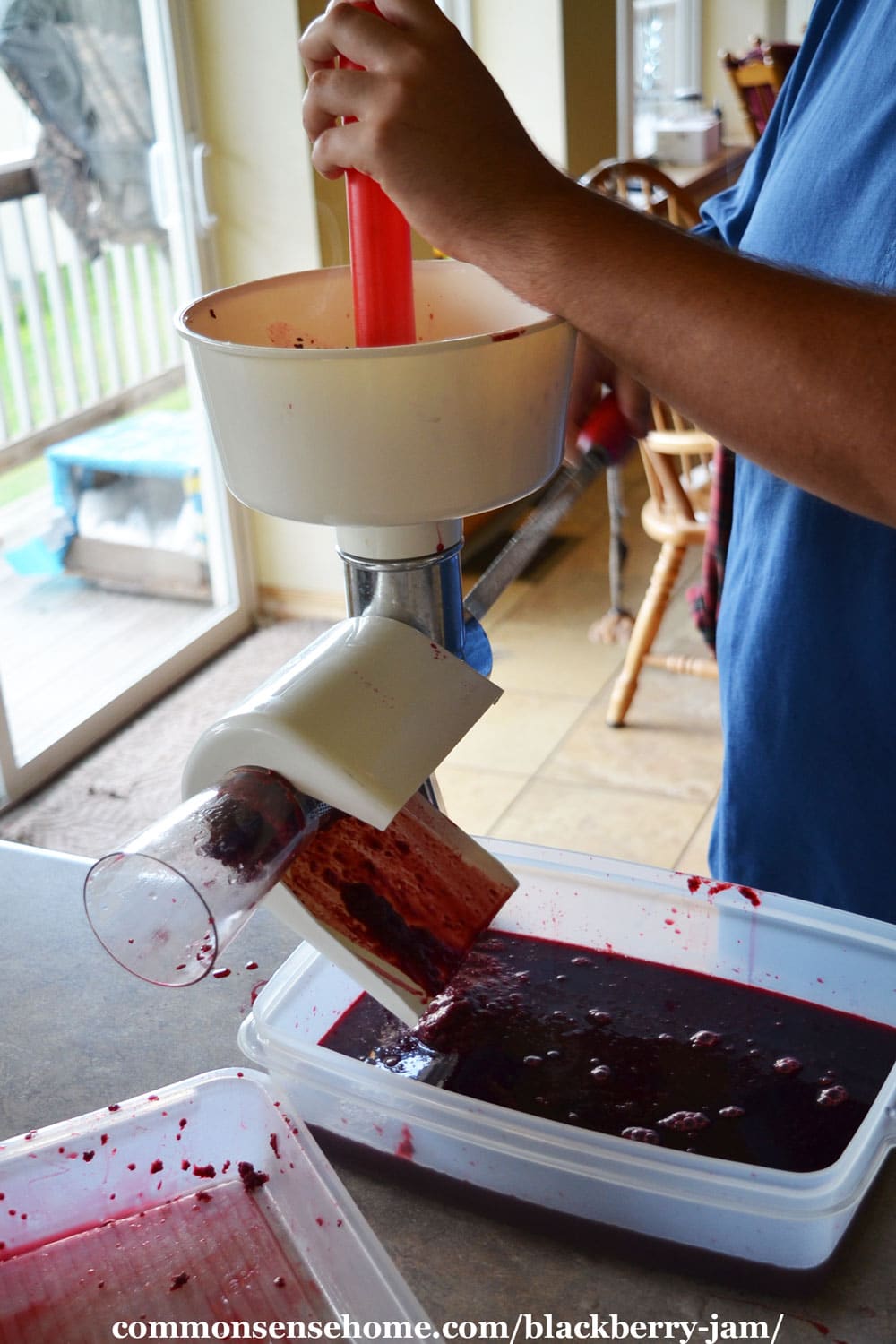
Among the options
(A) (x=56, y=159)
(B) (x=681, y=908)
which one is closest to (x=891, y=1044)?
(B) (x=681, y=908)

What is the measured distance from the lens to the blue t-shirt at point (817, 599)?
813 millimetres

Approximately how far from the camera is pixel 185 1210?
0.63 meters

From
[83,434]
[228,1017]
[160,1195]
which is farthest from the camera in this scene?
[83,434]

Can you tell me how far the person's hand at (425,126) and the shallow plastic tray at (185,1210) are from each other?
427 millimetres

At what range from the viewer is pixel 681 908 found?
798 millimetres

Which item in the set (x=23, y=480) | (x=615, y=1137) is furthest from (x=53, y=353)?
(x=615, y=1137)

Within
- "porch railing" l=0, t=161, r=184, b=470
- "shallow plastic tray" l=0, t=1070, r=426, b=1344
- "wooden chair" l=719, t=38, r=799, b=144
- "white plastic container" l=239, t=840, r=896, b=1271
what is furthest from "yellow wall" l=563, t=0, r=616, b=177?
"shallow plastic tray" l=0, t=1070, r=426, b=1344

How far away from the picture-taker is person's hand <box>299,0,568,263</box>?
21.5 inches

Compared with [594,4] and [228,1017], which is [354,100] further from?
[594,4]

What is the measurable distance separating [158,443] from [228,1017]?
2.12m

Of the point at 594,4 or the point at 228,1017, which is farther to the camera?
the point at 594,4

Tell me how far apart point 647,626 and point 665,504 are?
229 millimetres

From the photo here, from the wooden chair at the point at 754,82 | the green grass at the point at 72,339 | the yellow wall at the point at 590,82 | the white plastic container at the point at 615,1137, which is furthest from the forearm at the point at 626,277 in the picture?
the yellow wall at the point at 590,82

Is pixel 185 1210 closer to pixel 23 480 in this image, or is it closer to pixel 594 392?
pixel 594 392
